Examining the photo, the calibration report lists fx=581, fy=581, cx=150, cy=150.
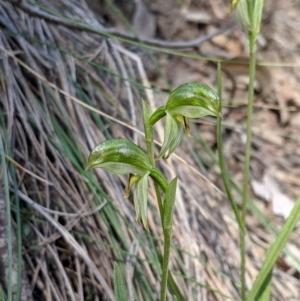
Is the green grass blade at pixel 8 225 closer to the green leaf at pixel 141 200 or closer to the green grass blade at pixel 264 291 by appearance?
the green leaf at pixel 141 200

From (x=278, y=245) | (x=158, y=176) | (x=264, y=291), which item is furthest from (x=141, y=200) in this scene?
(x=264, y=291)

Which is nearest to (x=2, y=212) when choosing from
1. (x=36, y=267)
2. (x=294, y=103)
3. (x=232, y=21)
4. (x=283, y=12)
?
(x=36, y=267)

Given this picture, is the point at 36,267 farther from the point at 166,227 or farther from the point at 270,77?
the point at 270,77

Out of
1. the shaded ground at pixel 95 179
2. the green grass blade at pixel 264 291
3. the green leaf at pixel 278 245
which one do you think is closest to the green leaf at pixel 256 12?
the shaded ground at pixel 95 179

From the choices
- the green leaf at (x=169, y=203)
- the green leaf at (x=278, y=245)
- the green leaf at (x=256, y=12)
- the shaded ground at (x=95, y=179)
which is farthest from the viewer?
the shaded ground at (x=95, y=179)

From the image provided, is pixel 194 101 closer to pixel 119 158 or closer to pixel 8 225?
pixel 119 158

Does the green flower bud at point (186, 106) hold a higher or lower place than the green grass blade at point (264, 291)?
higher
